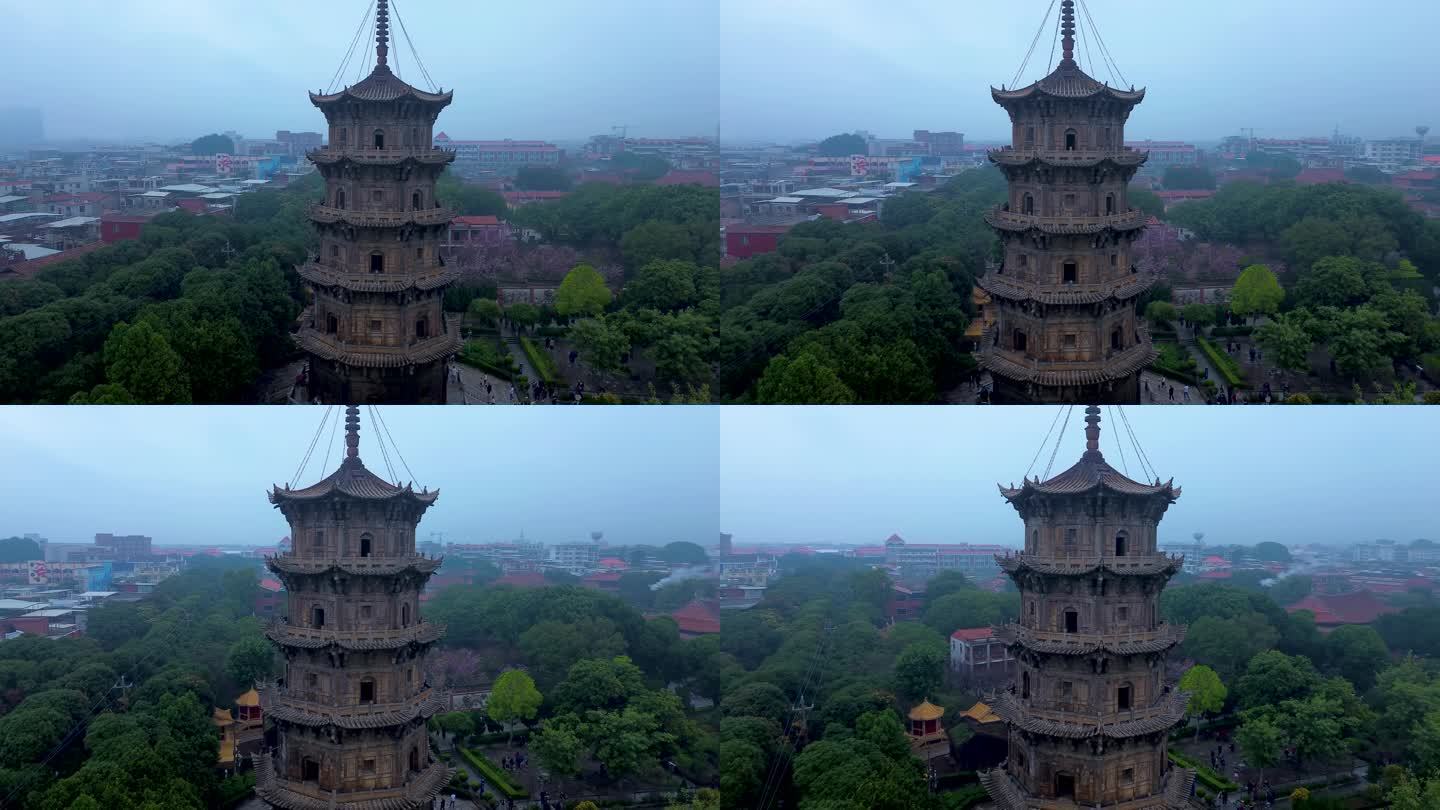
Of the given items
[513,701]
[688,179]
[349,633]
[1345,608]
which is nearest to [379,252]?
[349,633]

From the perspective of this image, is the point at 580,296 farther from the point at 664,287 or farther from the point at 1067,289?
the point at 1067,289

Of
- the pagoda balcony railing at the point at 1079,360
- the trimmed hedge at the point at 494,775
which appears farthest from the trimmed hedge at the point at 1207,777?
the trimmed hedge at the point at 494,775

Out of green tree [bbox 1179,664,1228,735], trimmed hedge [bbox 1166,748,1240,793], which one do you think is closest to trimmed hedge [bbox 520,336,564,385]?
trimmed hedge [bbox 1166,748,1240,793]

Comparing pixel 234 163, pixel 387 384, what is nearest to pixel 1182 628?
pixel 387 384

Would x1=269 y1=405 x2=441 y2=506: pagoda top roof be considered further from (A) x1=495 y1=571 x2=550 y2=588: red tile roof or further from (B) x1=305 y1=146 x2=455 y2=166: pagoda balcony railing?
(A) x1=495 y1=571 x2=550 y2=588: red tile roof

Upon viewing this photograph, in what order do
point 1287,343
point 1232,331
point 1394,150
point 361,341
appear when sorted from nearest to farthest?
1. point 361,341
2. point 1287,343
3. point 1232,331
4. point 1394,150

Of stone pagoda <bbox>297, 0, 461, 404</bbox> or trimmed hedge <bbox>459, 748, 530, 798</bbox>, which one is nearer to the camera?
stone pagoda <bbox>297, 0, 461, 404</bbox>
